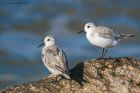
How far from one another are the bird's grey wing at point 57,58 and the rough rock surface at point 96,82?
1285 millimetres

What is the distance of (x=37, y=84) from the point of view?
35.0 ft

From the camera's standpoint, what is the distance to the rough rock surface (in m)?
10.3

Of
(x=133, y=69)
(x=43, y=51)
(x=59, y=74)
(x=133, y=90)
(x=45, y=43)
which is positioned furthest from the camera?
(x=45, y=43)

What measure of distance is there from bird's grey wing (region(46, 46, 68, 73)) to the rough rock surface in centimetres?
129

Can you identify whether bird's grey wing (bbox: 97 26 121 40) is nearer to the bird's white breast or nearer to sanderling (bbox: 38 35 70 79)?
the bird's white breast

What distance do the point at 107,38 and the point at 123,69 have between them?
4365mm

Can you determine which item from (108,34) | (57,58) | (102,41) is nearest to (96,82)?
(57,58)

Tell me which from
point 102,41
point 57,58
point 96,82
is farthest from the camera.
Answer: point 102,41

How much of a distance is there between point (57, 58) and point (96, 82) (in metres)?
2.84

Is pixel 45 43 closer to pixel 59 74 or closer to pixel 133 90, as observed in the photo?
pixel 59 74

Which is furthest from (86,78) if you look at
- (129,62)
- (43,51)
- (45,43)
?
(45,43)

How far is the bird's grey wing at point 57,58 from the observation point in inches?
501

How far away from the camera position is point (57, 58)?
515 inches

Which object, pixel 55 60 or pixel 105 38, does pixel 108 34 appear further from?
Answer: pixel 55 60
